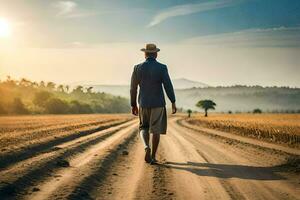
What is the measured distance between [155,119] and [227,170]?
2072 millimetres

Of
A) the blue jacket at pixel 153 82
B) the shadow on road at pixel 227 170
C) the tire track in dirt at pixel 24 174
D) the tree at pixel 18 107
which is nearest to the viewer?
the tire track in dirt at pixel 24 174

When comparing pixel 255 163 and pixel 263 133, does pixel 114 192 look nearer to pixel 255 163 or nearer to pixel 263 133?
pixel 255 163

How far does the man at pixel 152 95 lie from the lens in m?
10.3

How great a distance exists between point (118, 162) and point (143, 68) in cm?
227

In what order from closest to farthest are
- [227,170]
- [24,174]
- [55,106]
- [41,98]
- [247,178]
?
[24,174], [247,178], [227,170], [55,106], [41,98]

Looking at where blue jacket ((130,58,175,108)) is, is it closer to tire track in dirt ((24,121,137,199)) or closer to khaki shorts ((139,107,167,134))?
khaki shorts ((139,107,167,134))

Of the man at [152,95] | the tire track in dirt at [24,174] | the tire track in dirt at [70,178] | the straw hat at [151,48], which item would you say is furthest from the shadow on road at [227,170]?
the straw hat at [151,48]

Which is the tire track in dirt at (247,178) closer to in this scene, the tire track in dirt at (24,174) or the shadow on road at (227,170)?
the shadow on road at (227,170)

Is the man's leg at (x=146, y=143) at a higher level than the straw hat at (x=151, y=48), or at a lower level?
lower

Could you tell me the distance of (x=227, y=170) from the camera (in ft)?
30.5

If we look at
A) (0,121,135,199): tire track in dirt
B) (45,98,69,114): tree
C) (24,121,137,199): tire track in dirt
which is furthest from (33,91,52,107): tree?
(0,121,135,199): tire track in dirt

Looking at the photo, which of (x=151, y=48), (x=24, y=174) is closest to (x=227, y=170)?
(x=151, y=48)

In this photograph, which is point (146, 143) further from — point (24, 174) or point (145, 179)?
point (24, 174)

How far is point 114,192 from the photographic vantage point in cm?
684
